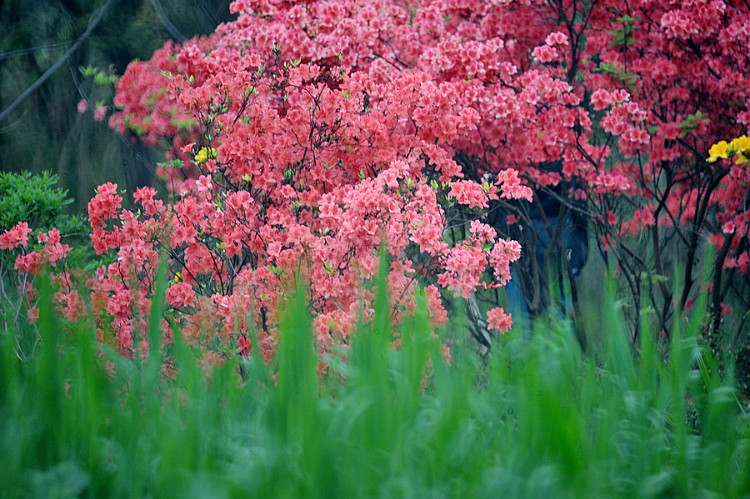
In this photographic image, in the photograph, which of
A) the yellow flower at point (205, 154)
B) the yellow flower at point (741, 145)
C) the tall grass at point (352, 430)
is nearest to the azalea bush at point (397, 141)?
the yellow flower at point (205, 154)

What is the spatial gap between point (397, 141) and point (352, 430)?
98.0 inches

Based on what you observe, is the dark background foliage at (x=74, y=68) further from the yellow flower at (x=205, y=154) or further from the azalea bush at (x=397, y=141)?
the yellow flower at (x=205, y=154)

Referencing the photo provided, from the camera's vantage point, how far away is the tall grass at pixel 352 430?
1.39 m

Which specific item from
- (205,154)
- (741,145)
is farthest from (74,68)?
(741,145)

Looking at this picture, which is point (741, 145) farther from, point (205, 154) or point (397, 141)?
point (205, 154)

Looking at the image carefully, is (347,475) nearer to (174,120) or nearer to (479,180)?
(479,180)

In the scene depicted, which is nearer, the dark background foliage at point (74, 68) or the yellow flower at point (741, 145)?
the yellow flower at point (741, 145)

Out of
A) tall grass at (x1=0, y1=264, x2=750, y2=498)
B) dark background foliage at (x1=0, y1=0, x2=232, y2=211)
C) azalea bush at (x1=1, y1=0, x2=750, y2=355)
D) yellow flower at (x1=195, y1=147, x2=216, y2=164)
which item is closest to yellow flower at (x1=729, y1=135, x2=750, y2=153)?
azalea bush at (x1=1, y1=0, x2=750, y2=355)

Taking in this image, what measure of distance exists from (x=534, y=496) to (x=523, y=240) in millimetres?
3882

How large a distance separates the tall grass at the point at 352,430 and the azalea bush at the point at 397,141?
0.97 meters

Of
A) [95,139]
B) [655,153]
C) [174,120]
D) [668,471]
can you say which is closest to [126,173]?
[95,139]

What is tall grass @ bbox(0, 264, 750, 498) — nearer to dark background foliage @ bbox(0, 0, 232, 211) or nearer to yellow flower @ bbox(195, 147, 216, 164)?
yellow flower @ bbox(195, 147, 216, 164)

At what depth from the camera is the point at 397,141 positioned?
378cm

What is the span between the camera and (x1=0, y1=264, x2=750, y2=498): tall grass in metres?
1.39
